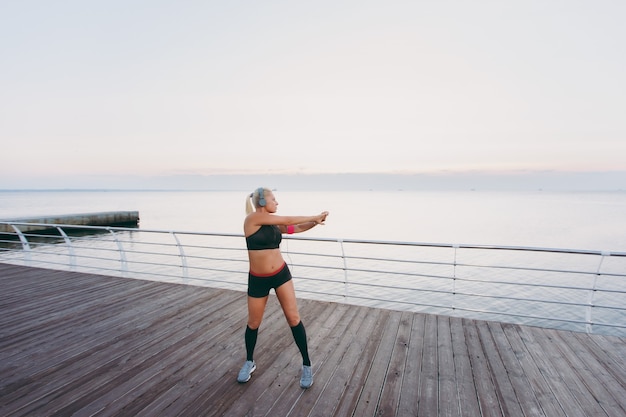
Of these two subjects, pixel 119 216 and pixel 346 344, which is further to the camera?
pixel 119 216

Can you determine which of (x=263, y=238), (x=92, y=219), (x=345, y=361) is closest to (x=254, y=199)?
(x=263, y=238)

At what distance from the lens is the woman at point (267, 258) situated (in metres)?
2.53

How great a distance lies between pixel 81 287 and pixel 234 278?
946cm

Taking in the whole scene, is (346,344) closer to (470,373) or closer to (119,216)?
(470,373)

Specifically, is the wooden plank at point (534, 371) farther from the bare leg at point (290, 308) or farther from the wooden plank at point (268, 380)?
the wooden plank at point (268, 380)

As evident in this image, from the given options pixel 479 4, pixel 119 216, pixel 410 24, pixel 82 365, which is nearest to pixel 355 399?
pixel 82 365

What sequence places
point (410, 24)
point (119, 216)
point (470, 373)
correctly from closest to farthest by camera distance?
point (470, 373)
point (410, 24)
point (119, 216)

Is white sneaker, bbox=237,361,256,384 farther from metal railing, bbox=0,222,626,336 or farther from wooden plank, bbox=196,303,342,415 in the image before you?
metal railing, bbox=0,222,626,336

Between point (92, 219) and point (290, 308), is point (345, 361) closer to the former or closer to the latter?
point (290, 308)

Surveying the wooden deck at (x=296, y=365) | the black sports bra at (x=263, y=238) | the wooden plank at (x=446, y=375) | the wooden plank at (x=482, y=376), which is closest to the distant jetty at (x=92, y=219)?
the wooden deck at (x=296, y=365)

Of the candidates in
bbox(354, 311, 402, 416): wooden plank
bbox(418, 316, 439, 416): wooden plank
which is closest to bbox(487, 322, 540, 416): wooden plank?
bbox(418, 316, 439, 416): wooden plank

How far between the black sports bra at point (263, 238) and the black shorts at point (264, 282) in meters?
0.27

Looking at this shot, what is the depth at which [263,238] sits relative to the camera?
258 centimetres

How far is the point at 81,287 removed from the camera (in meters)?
6.11
